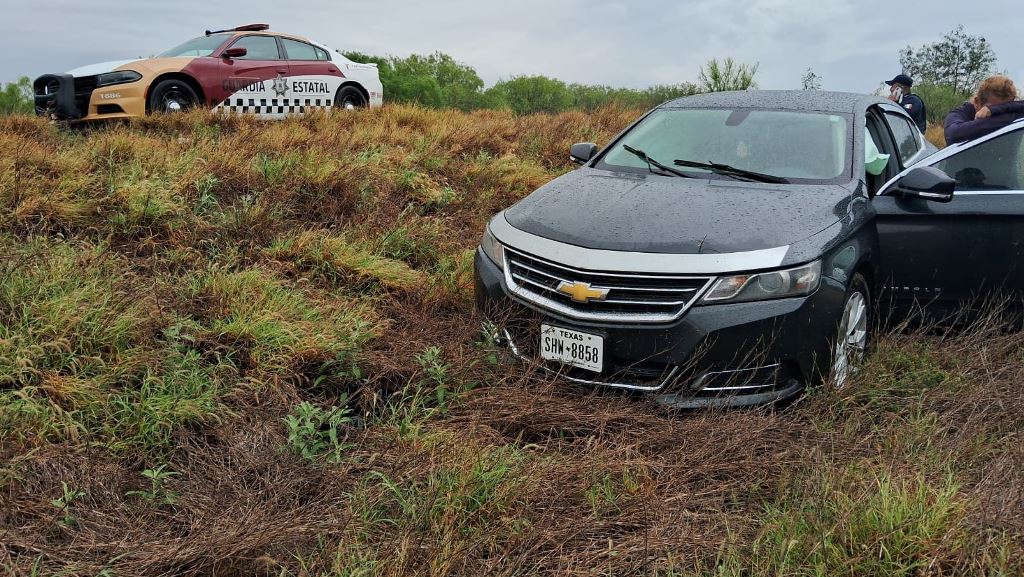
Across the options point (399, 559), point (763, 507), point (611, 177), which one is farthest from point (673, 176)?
point (399, 559)

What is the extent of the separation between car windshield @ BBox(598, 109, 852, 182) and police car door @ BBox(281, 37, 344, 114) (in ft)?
23.3

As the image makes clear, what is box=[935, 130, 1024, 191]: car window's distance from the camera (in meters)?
4.09

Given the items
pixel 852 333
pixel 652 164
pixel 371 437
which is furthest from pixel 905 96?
pixel 371 437

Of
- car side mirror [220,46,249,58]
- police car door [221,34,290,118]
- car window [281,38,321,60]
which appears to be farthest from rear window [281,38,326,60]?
car side mirror [220,46,249,58]

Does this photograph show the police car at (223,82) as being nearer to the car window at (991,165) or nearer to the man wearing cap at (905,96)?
the man wearing cap at (905,96)

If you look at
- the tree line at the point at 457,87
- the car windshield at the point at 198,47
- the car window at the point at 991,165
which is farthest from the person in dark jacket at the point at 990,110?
the tree line at the point at 457,87

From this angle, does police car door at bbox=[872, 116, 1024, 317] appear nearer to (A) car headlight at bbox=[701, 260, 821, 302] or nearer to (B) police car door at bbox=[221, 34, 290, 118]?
(A) car headlight at bbox=[701, 260, 821, 302]

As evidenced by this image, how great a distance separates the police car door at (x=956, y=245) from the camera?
12.9 feet

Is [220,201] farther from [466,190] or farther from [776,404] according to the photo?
[776,404]

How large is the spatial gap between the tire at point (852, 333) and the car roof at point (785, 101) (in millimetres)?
1232

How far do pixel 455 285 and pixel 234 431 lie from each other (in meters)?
1.94

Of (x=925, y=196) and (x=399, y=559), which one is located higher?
(x=925, y=196)

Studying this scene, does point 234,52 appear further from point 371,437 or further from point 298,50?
point 371,437

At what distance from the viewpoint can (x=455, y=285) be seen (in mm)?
4809
